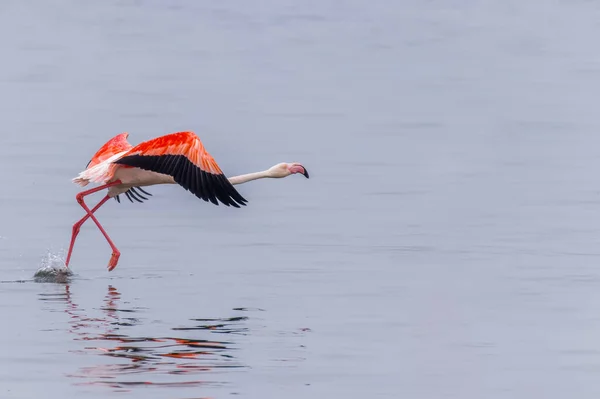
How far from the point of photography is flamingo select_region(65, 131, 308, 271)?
49.3ft

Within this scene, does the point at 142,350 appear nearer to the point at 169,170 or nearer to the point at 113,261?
the point at 169,170

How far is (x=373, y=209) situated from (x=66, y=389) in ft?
30.9

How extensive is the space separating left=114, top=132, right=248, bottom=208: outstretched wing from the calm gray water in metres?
0.86

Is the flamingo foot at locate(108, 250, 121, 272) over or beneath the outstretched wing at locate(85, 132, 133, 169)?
beneath

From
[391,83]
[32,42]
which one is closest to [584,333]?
[391,83]

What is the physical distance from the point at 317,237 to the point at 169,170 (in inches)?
123

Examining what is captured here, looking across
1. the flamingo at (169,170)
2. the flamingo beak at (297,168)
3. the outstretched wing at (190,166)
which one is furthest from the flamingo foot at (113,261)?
the flamingo beak at (297,168)

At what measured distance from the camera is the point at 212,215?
19734mm

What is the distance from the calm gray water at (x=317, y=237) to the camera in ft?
38.9

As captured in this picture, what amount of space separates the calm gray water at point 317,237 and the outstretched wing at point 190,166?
86cm

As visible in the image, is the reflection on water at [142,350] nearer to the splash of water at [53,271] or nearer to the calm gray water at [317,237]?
the calm gray water at [317,237]

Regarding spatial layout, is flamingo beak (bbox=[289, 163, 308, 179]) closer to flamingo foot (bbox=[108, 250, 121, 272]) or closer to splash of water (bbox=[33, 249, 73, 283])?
flamingo foot (bbox=[108, 250, 121, 272])

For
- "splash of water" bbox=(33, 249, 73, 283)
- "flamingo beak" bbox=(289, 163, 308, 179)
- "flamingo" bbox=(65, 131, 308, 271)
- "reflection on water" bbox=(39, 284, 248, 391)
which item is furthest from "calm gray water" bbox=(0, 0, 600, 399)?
"flamingo beak" bbox=(289, 163, 308, 179)

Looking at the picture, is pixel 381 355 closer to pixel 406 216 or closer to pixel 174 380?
pixel 174 380
